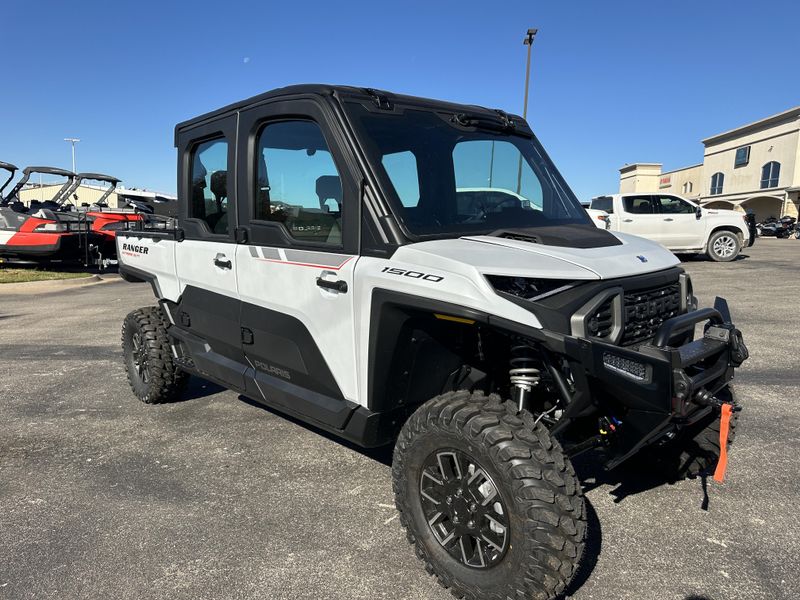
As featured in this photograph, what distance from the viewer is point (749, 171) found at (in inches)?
1895

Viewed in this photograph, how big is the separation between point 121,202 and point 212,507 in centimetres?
1942

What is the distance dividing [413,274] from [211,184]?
81.0 inches

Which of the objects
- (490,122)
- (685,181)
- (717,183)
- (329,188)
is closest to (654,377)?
(329,188)

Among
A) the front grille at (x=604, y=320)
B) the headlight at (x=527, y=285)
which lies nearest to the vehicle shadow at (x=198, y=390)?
the headlight at (x=527, y=285)

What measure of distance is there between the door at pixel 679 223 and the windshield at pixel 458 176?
41.4 feet

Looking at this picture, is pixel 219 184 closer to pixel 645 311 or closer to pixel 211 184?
pixel 211 184

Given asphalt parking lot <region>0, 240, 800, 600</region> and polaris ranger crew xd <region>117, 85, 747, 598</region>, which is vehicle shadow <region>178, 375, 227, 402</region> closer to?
asphalt parking lot <region>0, 240, 800, 600</region>

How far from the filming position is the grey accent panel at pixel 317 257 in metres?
2.87

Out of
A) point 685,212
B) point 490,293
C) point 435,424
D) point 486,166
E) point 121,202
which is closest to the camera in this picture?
point 490,293

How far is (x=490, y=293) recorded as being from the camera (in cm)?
229

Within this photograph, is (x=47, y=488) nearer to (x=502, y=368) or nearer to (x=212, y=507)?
(x=212, y=507)

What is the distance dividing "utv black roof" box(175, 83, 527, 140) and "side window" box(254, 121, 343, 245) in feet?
0.53

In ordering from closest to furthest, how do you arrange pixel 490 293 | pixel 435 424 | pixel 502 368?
1. pixel 490 293
2. pixel 435 424
3. pixel 502 368

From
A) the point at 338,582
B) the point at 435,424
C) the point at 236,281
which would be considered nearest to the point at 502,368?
the point at 435,424
